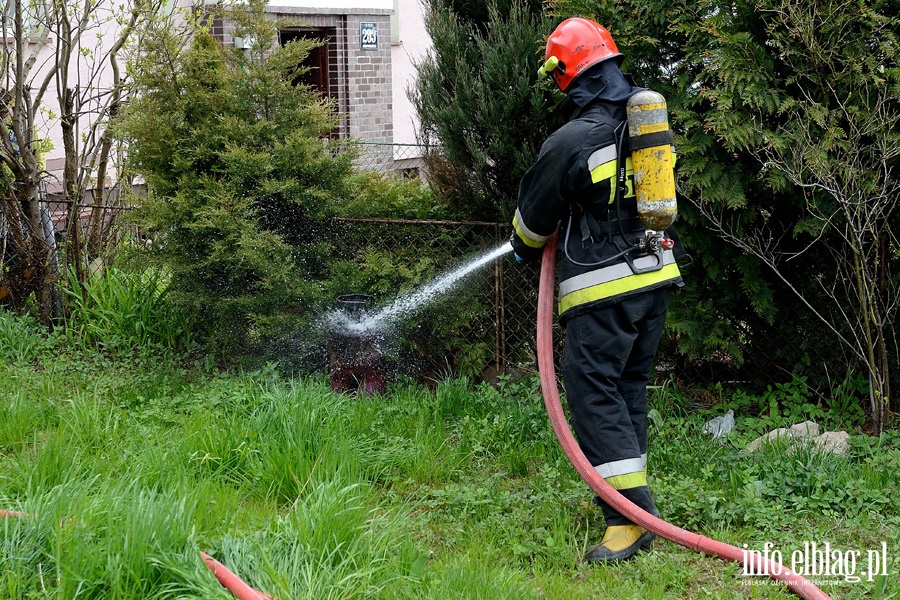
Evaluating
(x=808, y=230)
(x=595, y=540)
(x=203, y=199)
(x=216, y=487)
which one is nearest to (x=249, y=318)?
(x=203, y=199)

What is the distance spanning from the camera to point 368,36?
534 inches

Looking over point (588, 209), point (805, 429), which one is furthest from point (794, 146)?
point (588, 209)

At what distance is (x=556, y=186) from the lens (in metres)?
3.63

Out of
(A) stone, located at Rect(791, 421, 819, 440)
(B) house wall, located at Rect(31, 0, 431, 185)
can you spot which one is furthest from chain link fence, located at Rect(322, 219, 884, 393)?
(B) house wall, located at Rect(31, 0, 431, 185)

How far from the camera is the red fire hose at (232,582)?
110 inches

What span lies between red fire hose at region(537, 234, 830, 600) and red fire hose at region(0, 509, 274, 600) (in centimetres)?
144

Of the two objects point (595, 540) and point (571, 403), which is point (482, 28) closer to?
point (571, 403)

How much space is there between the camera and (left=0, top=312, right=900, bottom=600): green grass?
9.77ft

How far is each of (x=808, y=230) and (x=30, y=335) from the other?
5.12 metres

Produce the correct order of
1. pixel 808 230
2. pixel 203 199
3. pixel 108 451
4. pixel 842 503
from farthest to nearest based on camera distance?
pixel 203 199 < pixel 808 230 < pixel 108 451 < pixel 842 503

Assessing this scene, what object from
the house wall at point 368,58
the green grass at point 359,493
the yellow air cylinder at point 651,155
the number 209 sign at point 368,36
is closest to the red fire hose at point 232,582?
the green grass at point 359,493

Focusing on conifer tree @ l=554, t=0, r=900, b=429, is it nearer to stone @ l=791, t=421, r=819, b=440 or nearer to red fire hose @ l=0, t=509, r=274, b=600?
stone @ l=791, t=421, r=819, b=440

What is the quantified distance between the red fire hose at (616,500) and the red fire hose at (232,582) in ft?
4.73

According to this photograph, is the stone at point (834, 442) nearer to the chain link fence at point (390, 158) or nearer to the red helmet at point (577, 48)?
the red helmet at point (577, 48)
